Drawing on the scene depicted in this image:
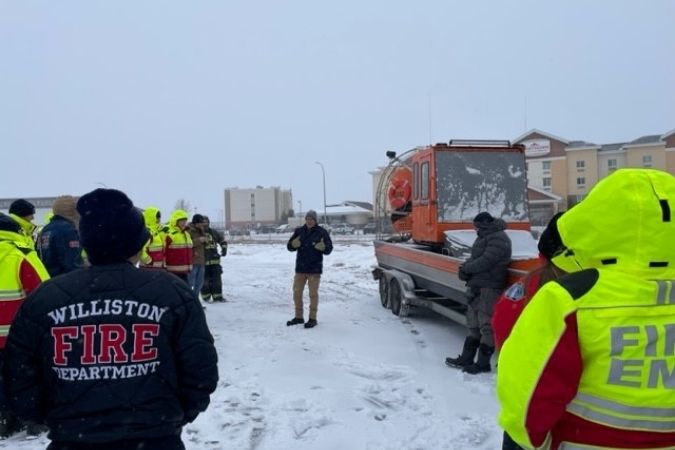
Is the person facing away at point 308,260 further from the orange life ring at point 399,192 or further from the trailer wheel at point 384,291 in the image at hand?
the orange life ring at point 399,192

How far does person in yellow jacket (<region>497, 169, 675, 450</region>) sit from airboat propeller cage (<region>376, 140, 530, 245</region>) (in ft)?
21.2

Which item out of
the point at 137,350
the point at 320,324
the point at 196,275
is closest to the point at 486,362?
the point at 320,324

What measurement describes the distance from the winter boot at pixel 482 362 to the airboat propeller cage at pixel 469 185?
2.50 m

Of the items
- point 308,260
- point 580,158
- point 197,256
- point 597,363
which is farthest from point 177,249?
point 580,158

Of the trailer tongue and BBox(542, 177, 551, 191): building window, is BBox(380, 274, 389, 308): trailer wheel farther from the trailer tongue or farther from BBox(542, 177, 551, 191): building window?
BBox(542, 177, 551, 191): building window

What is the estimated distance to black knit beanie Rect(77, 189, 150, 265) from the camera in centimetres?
211

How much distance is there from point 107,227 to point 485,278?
4501 millimetres

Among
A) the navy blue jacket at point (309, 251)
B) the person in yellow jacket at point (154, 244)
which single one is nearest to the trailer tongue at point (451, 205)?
the navy blue jacket at point (309, 251)

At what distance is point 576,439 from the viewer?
1815 millimetres

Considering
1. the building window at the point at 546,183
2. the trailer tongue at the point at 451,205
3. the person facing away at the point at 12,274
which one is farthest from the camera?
the building window at the point at 546,183

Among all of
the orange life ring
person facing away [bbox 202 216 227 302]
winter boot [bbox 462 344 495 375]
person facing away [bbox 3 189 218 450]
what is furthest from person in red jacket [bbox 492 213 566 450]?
person facing away [bbox 202 216 227 302]

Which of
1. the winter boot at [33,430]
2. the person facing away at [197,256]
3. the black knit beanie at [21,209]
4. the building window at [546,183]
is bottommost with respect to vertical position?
the winter boot at [33,430]

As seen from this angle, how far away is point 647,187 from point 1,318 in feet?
13.7

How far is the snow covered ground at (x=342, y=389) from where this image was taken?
4.37 metres
